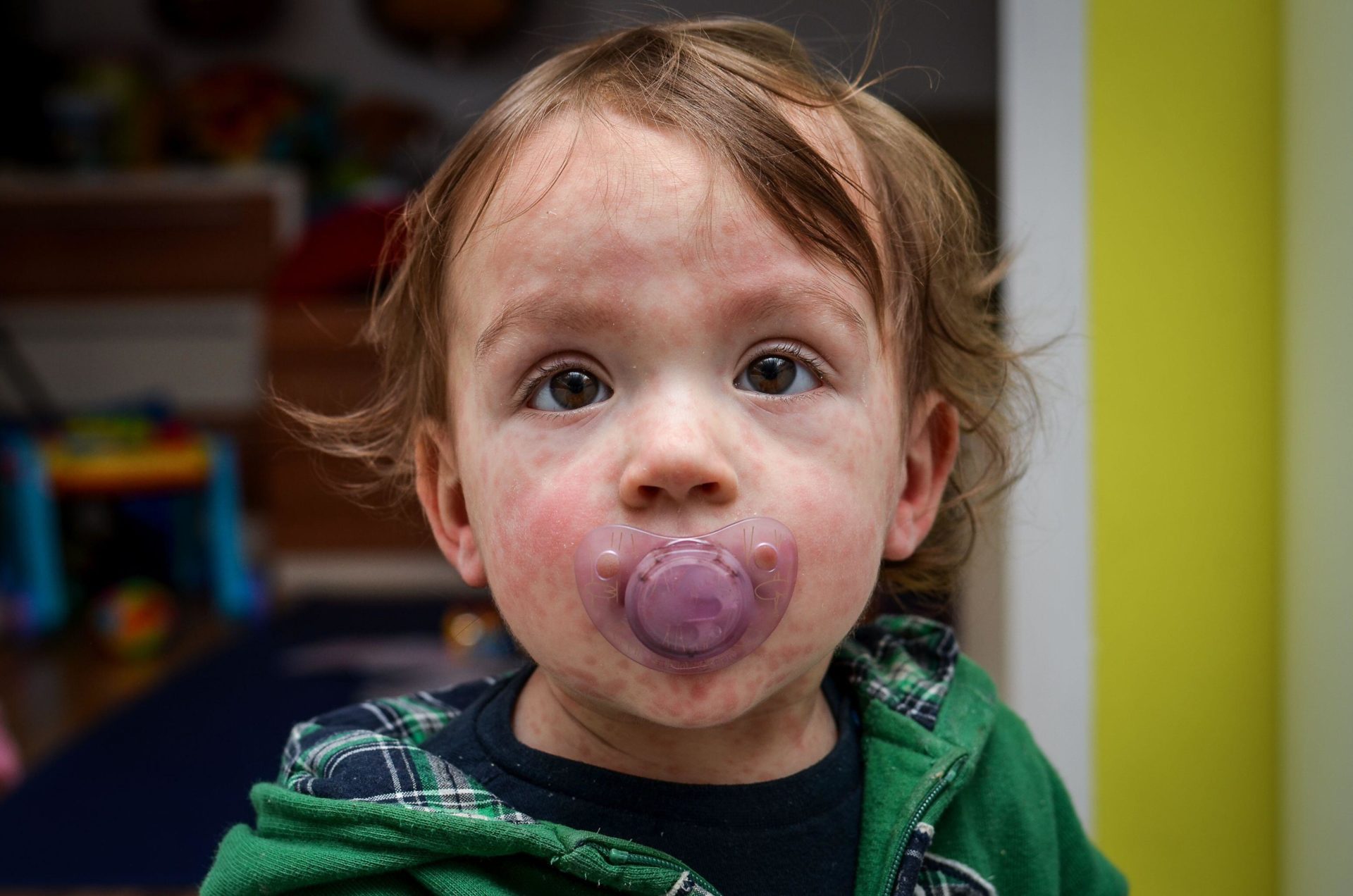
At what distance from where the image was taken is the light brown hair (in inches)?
26.3

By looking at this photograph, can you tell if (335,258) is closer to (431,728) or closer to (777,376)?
(431,728)

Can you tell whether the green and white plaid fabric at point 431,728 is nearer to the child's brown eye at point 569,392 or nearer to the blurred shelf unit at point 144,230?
the child's brown eye at point 569,392

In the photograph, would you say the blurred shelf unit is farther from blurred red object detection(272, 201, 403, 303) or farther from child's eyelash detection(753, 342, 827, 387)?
child's eyelash detection(753, 342, 827, 387)

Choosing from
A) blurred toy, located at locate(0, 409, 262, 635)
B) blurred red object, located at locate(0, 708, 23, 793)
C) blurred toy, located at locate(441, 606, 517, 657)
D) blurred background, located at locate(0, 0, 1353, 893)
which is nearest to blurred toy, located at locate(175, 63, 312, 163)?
blurred background, located at locate(0, 0, 1353, 893)

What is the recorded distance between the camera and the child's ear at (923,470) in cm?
76

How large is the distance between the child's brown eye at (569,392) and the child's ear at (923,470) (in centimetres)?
22

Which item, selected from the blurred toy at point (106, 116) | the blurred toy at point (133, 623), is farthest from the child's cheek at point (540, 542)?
the blurred toy at point (106, 116)

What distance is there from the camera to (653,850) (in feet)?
2.12

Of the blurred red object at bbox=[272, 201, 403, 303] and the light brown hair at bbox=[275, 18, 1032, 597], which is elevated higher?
the light brown hair at bbox=[275, 18, 1032, 597]

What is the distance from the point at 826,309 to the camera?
0.65 m

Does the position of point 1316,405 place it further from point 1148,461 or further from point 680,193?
point 680,193

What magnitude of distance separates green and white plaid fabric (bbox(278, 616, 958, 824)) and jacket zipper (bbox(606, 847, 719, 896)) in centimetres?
5

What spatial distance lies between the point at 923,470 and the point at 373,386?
4.51ft

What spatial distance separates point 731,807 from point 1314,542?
533 mm
